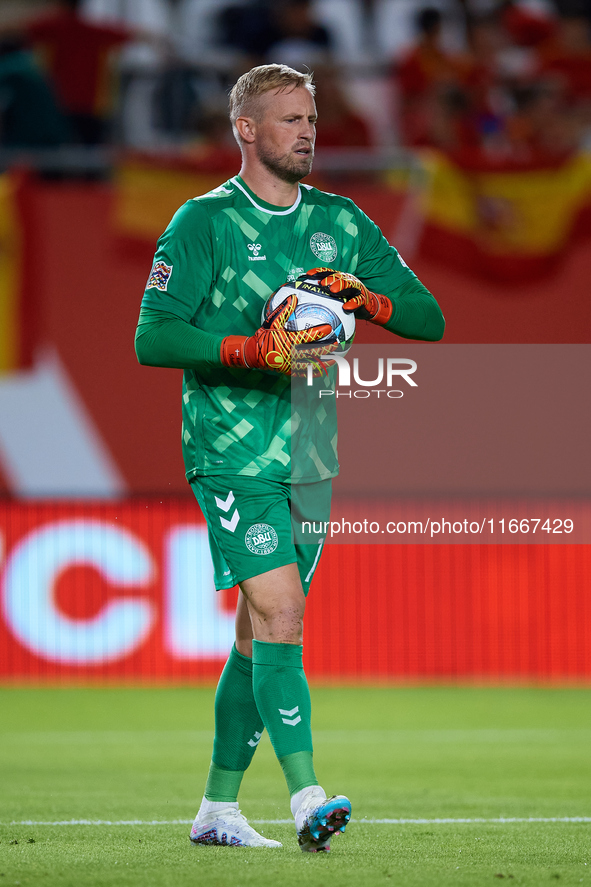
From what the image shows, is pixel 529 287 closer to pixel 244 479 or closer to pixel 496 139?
pixel 496 139

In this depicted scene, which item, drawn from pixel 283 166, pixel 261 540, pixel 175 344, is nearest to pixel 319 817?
pixel 261 540

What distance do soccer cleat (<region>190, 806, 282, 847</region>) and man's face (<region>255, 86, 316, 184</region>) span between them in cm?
193

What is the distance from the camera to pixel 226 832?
389 cm

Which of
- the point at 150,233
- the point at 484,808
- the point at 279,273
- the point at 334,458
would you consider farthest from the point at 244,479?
the point at 150,233

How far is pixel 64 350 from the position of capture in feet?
35.0

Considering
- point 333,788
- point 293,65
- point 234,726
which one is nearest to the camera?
point 234,726

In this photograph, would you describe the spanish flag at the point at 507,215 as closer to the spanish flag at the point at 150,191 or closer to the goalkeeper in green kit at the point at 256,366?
the spanish flag at the point at 150,191

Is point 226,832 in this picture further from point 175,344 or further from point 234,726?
point 175,344

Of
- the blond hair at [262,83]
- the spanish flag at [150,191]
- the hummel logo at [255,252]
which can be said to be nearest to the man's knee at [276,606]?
the hummel logo at [255,252]

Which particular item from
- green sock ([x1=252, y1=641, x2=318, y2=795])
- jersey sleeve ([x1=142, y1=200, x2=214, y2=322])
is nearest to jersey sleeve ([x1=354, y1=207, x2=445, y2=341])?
jersey sleeve ([x1=142, y1=200, x2=214, y2=322])

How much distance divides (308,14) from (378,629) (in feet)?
18.5

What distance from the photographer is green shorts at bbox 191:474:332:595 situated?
374cm

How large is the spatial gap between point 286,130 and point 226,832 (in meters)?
2.08

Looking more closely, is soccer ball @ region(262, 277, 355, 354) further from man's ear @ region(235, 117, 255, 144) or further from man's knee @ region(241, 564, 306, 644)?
man's knee @ region(241, 564, 306, 644)
